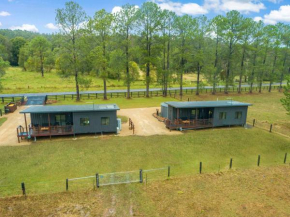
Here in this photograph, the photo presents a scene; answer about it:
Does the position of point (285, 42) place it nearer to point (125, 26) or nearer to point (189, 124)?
point (125, 26)

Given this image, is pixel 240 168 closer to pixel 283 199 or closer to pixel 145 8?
pixel 283 199

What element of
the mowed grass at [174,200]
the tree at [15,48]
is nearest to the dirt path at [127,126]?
the mowed grass at [174,200]

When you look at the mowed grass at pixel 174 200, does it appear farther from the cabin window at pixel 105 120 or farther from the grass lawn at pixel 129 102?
the grass lawn at pixel 129 102

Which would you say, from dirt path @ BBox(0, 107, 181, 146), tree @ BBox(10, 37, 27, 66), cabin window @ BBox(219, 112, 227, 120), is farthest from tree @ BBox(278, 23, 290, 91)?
tree @ BBox(10, 37, 27, 66)

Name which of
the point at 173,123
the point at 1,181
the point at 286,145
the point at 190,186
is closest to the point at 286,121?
the point at 286,145

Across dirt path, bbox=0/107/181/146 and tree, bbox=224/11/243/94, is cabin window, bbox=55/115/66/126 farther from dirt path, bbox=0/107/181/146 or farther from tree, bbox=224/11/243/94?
tree, bbox=224/11/243/94
